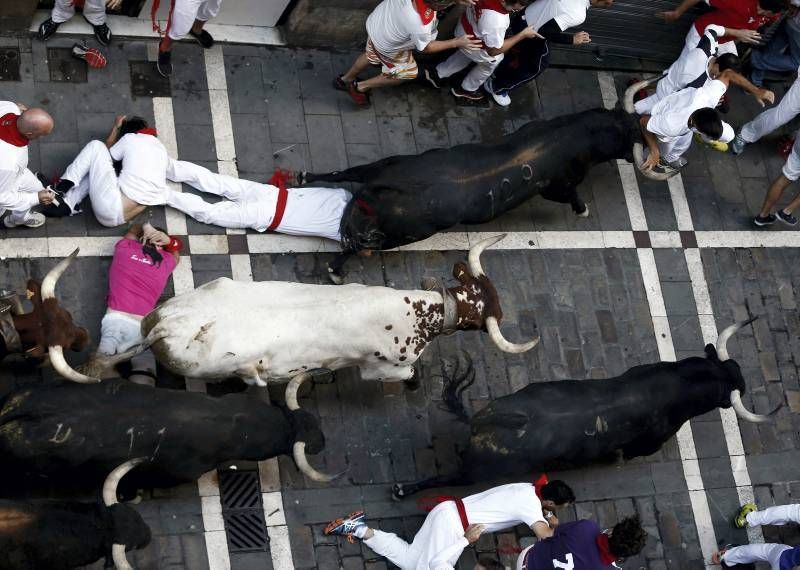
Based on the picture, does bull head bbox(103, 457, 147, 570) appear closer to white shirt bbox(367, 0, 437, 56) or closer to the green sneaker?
white shirt bbox(367, 0, 437, 56)

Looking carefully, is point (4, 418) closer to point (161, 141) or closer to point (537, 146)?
point (161, 141)

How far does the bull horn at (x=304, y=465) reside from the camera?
11945 mm

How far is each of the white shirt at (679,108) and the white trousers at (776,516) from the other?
13.2 feet

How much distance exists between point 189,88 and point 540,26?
12.5 feet

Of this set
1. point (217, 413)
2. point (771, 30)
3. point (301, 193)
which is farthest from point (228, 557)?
point (771, 30)

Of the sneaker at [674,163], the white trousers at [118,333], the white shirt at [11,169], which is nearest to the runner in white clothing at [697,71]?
the sneaker at [674,163]

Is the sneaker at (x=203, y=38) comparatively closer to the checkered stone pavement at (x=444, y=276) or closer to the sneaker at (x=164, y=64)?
the checkered stone pavement at (x=444, y=276)

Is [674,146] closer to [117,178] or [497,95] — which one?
[497,95]

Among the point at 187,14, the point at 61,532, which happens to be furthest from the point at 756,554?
the point at 187,14

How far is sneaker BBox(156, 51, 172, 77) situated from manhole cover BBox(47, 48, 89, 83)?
0.73 metres

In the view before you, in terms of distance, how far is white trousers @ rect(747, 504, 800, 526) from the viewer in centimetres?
1361

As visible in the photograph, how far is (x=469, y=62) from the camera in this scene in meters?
15.0

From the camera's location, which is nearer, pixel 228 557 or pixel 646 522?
pixel 228 557

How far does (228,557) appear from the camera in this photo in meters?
12.2
